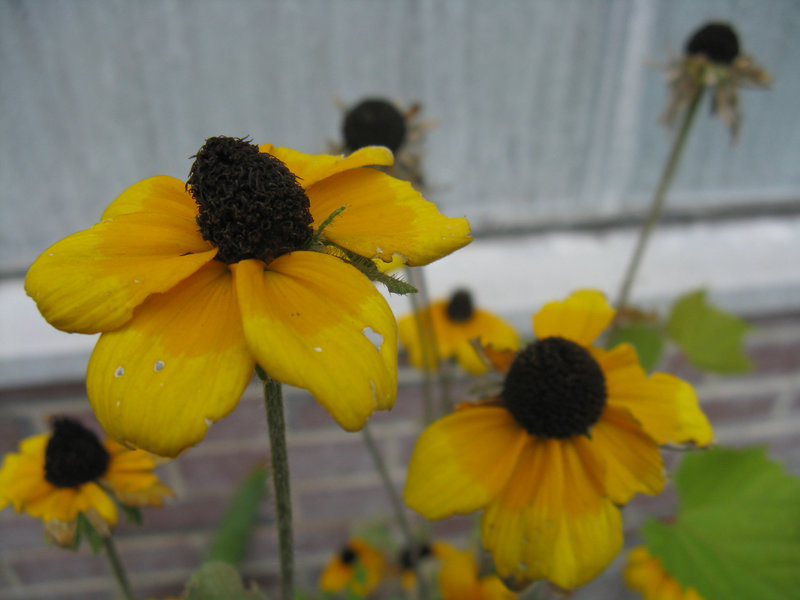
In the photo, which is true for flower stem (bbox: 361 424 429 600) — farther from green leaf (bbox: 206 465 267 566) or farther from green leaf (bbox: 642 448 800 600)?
green leaf (bbox: 206 465 267 566)

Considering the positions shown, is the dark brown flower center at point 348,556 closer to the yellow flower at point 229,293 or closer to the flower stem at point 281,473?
the flower stem at point 281,473

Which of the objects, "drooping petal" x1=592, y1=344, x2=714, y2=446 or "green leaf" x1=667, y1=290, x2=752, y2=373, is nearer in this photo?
"drooping petal" x1=592, y1=344, x2=714, y2=446

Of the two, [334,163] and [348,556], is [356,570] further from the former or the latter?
[334,163]

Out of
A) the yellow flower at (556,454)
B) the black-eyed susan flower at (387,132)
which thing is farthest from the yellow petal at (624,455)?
the black-eyed susan flower at (387,132)

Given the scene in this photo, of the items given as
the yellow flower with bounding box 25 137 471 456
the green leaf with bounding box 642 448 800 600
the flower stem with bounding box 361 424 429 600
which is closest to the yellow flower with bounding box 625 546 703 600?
the green leaf with bounding box 642 448 800 600

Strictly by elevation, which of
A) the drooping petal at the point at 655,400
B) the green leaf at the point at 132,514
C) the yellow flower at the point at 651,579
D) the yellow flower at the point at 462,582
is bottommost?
the yellow flower at the point at 651,579

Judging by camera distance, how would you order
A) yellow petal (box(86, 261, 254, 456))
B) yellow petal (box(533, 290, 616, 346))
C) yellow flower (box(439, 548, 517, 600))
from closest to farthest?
yellow petal (box(86, 261, 254, 456))
yellow petal (box(533, 290, 616, 346))
yellow flower (box(439, 548, 517, 600))
